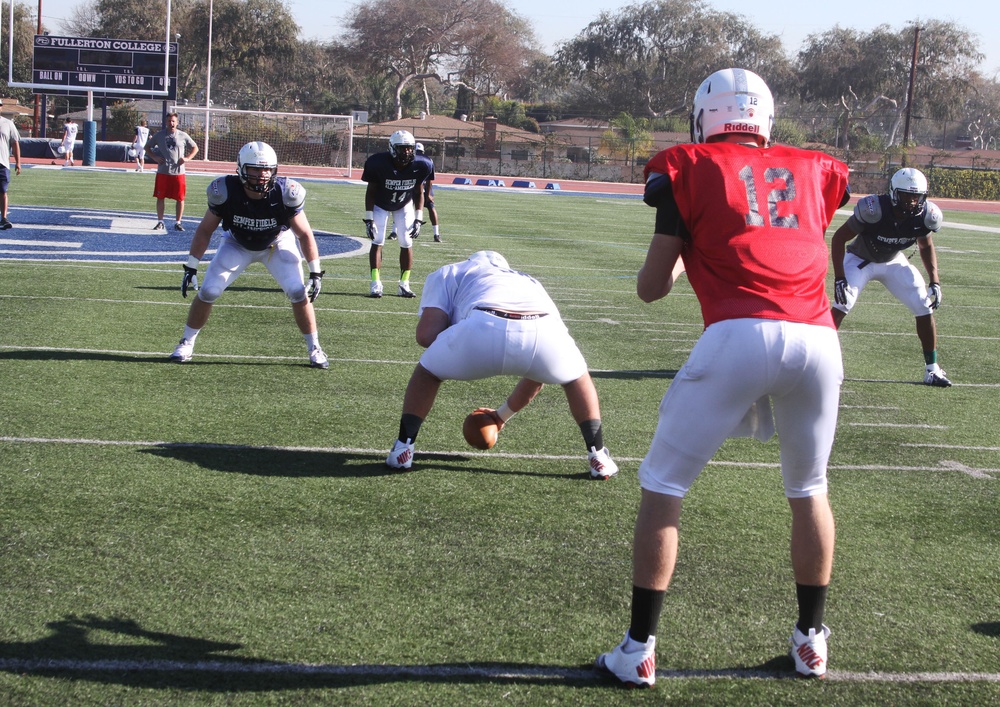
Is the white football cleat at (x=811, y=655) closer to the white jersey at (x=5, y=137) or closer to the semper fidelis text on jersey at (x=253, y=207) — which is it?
the semper fidelis text on jersey at (x=253, y=207)

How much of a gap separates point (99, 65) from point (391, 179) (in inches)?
1258

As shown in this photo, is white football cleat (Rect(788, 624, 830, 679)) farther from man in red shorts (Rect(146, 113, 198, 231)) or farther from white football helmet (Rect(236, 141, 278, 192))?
man in red shorts (Rect(146, 113, 198, 231))

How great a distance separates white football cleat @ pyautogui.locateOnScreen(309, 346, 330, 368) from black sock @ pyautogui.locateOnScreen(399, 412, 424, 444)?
8.64ft

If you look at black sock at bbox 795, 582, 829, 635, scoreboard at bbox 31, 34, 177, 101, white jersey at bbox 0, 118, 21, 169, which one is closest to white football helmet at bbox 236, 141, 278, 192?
black sock at bbox 795, 582, 829, 635

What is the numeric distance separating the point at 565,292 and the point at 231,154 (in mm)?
36529

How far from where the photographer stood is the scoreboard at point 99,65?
129 ft

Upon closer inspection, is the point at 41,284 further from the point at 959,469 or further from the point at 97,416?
the point at 959,469

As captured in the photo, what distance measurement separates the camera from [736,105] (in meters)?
3.43

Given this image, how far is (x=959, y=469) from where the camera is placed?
19.9ft

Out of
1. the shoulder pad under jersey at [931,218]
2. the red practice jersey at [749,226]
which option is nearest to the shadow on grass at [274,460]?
the red practice jersey at [749,226]

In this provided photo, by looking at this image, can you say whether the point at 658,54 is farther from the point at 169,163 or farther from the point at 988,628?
the point at 988,628

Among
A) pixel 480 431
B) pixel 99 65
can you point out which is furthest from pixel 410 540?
pixel 99 65

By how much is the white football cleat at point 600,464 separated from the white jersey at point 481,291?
29.2 inches

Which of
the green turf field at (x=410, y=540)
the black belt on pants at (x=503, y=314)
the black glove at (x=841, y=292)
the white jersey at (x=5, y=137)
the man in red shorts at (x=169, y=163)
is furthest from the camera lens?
the man in red shorts at (x=169, y=163)
